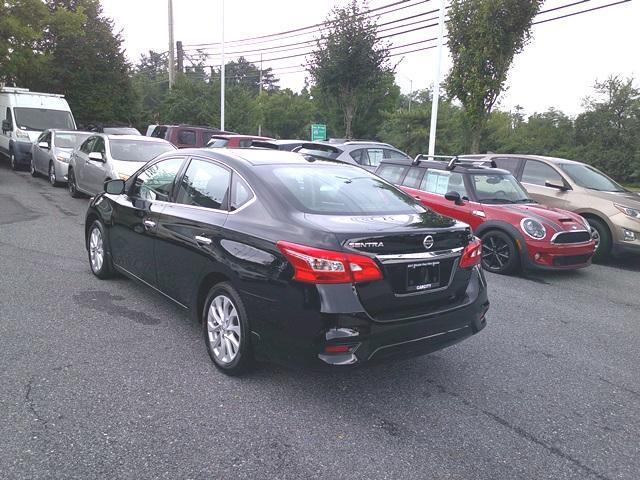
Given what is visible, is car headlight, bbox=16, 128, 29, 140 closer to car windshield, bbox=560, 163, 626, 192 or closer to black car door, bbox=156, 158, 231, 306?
black car door, bbox=156, 158, 231, 306

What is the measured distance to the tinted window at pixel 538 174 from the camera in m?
9.59

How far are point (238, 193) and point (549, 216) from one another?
5.12 metres

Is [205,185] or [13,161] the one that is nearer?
[205,185]

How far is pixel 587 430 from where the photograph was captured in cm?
331

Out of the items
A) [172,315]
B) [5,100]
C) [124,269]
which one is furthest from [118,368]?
[5,100]

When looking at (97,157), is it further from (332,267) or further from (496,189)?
(332,267)

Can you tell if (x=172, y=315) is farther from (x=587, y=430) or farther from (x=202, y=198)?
(x=587, y=430)

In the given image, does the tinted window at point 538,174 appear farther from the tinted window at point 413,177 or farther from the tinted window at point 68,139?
the tinted window at point 68,139

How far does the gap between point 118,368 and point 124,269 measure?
170 centimetres

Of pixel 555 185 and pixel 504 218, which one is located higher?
pixel 555 185

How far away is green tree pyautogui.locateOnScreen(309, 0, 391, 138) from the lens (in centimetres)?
2205

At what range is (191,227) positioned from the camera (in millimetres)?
A: 4082

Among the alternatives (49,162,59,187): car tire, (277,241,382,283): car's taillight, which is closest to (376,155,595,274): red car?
(277,241,382,283): car's taillight

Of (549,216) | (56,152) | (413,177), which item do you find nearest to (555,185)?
(549,216)
